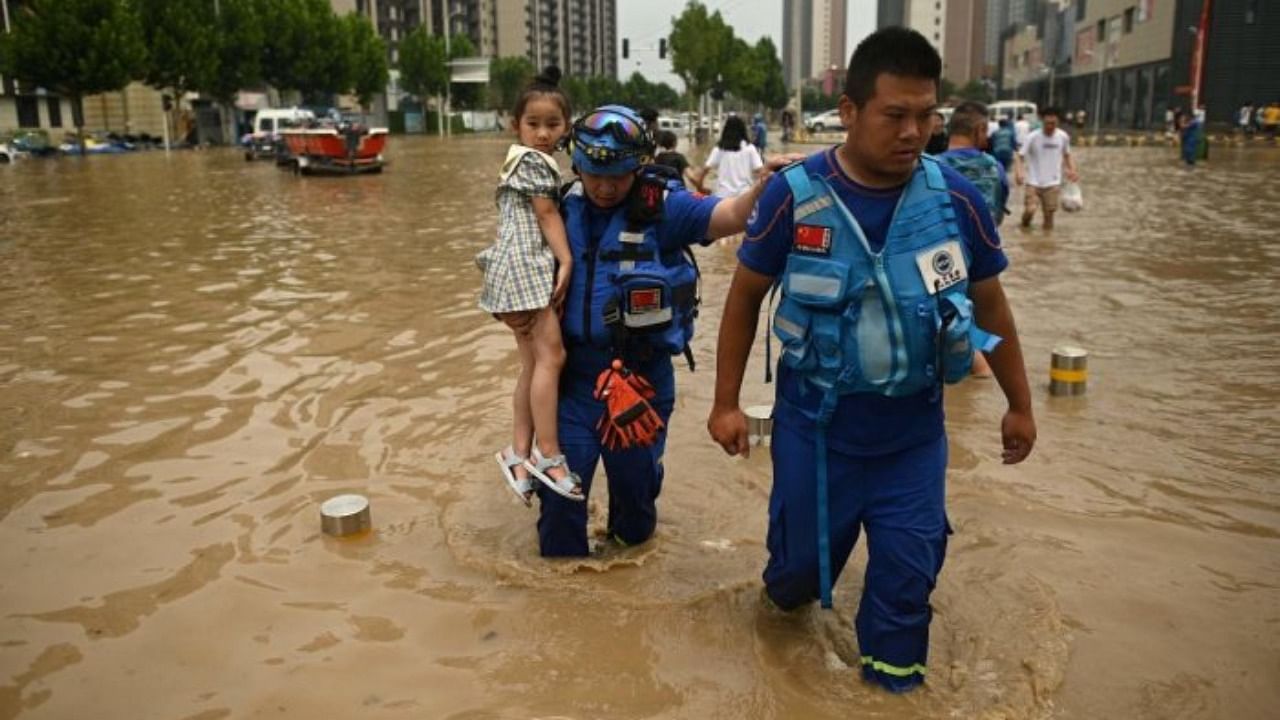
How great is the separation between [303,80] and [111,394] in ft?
210

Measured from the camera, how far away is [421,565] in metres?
4.43

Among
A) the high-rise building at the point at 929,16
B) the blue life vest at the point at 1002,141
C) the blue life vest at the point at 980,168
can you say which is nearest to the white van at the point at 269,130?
the blue life vest at the point at 1002,141

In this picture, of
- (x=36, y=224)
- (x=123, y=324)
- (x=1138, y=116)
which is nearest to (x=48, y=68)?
(x=36, y=224)

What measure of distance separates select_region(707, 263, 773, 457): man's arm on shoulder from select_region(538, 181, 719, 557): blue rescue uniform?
1.89ft

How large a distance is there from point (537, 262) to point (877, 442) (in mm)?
1452

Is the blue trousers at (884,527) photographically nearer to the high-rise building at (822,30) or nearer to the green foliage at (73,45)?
the green foliage at (73,45)

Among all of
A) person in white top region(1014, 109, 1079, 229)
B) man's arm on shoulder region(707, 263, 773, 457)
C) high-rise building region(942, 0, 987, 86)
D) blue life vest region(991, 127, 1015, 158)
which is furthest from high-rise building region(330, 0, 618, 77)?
man's arm on shoulder region(707, 263, 773, 457)

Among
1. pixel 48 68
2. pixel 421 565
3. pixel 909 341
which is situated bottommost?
pixel 421 565

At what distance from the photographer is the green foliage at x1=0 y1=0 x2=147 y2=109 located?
4347 centimetres

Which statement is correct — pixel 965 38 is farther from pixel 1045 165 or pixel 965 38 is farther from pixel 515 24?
pixel 1045 165

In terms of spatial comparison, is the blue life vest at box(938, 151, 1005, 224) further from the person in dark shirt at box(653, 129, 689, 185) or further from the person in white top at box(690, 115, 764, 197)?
the person in white top at box(690, 115, 764, 197)

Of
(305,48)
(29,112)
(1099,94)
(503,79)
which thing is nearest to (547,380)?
(29,112)

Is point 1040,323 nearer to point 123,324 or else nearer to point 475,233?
point 123,324

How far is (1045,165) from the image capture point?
14.1 m
